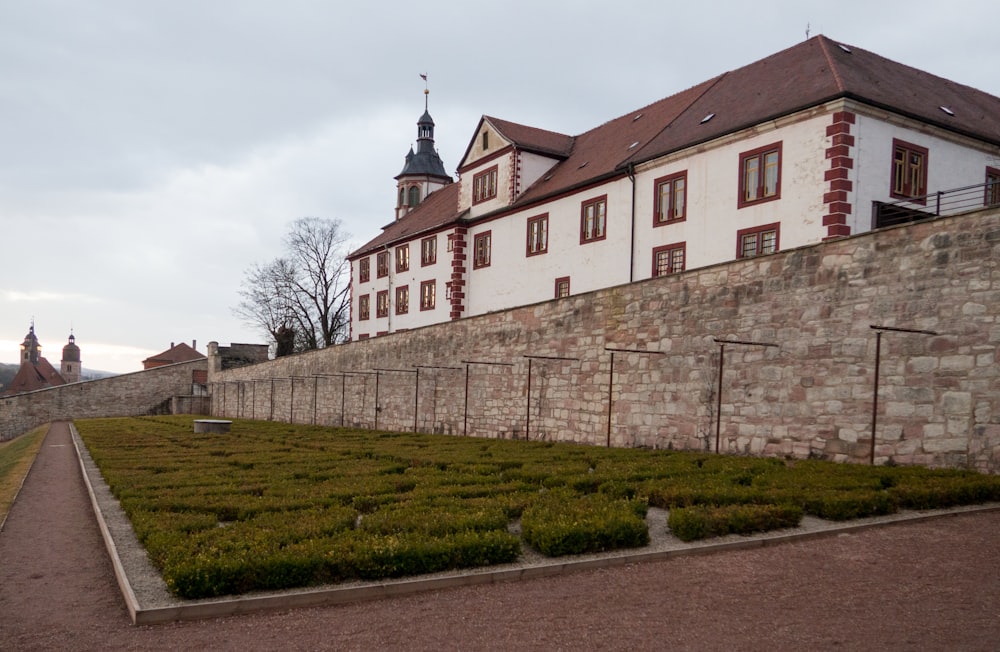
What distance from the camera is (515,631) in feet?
20.2

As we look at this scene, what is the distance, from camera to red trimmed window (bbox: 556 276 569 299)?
108 ft

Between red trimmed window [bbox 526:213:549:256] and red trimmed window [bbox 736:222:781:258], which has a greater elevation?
red trimmed window [bbox 526:213:549:256]

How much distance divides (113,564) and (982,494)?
33.9ft

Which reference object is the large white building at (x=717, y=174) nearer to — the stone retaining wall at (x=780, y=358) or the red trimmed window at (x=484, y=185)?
the red trimmed window at (x=484, y=185)

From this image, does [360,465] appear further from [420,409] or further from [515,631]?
[420,409]

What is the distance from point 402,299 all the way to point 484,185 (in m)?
10.6

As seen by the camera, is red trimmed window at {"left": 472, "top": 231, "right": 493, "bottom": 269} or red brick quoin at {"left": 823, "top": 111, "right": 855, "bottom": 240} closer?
red brick quoin at {"left": 823, "top": 111, "right": 855, "bottom": 240}

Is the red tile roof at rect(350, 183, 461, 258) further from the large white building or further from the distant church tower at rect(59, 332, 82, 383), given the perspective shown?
the distant church tower at rect(59, 332, 82, 383)

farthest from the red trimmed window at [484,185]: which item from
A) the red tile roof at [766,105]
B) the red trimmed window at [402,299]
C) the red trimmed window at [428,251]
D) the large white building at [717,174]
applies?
the red trimmed window at [402,299]

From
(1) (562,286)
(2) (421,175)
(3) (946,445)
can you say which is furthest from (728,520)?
(2) (421,175)

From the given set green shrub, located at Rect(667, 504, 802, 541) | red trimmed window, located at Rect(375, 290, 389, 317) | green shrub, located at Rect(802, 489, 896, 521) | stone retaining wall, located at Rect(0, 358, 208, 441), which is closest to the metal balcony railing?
green shrub, located at Rect(802, 489, 896, 521)

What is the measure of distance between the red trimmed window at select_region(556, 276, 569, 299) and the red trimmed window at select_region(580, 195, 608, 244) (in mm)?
1796

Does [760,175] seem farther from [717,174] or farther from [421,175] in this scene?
[421,175]

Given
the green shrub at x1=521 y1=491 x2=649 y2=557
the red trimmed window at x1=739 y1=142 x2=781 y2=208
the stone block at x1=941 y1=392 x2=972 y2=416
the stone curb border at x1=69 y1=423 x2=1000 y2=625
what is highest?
the red trimmed window at x1=739 y1=142 x2=781 y2=208
